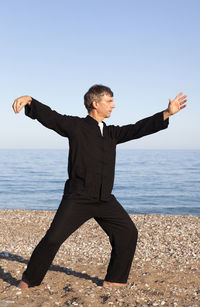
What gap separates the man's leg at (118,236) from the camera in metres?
4.55

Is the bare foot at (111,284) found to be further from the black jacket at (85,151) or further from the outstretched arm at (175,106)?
the outstretched arm at (175,106)

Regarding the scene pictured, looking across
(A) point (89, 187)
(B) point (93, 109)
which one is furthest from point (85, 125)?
(A) point (89, 187)

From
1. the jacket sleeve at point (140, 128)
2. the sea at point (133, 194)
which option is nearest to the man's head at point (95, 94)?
the jacket sleeve at point (140, 128)

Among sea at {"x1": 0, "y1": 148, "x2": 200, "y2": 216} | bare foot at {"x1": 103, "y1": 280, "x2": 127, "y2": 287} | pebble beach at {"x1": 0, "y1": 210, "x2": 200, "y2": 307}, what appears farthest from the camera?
sea at {"x1": 0, "y1": 148, "x2": 200, "y2": 216}

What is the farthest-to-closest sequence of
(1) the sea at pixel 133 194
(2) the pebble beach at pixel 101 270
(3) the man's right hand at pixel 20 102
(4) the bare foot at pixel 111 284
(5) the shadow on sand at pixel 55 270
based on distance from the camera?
(1) the sea at pixel 133 194 < (5) the shadow on sand at pixel 55 270 < (4) the bare foot at pixel 111 284 < (2) the pebble beach at pixel 101 270 < (3) the man's right hand at pixel 20 102

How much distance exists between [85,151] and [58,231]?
905 mm

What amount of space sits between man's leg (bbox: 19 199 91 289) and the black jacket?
15 cm

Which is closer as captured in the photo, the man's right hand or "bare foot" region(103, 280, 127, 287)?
the man's right hand

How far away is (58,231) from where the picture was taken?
4277 mm

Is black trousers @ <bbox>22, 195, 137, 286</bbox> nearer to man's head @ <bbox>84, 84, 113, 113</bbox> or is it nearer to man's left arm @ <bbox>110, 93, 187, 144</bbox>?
man's left arm @ <bbox>110, 93, 187, 144</bbox>

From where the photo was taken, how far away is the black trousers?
4.30 metres

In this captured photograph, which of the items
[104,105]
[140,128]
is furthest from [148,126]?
[104,105]

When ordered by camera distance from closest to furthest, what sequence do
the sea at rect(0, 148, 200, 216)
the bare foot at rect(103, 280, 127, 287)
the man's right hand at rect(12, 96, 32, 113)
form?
the man's right hand at rect(12, 96, 32, 113), the bare foot at rect(103, 280, 127, 287), the sea at rect(0, 148, 200, 216)

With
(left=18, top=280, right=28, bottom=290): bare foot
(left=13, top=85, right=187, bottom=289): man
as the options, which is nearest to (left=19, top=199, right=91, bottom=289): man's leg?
(left=13, top=85, right=187, bottom=289): man
